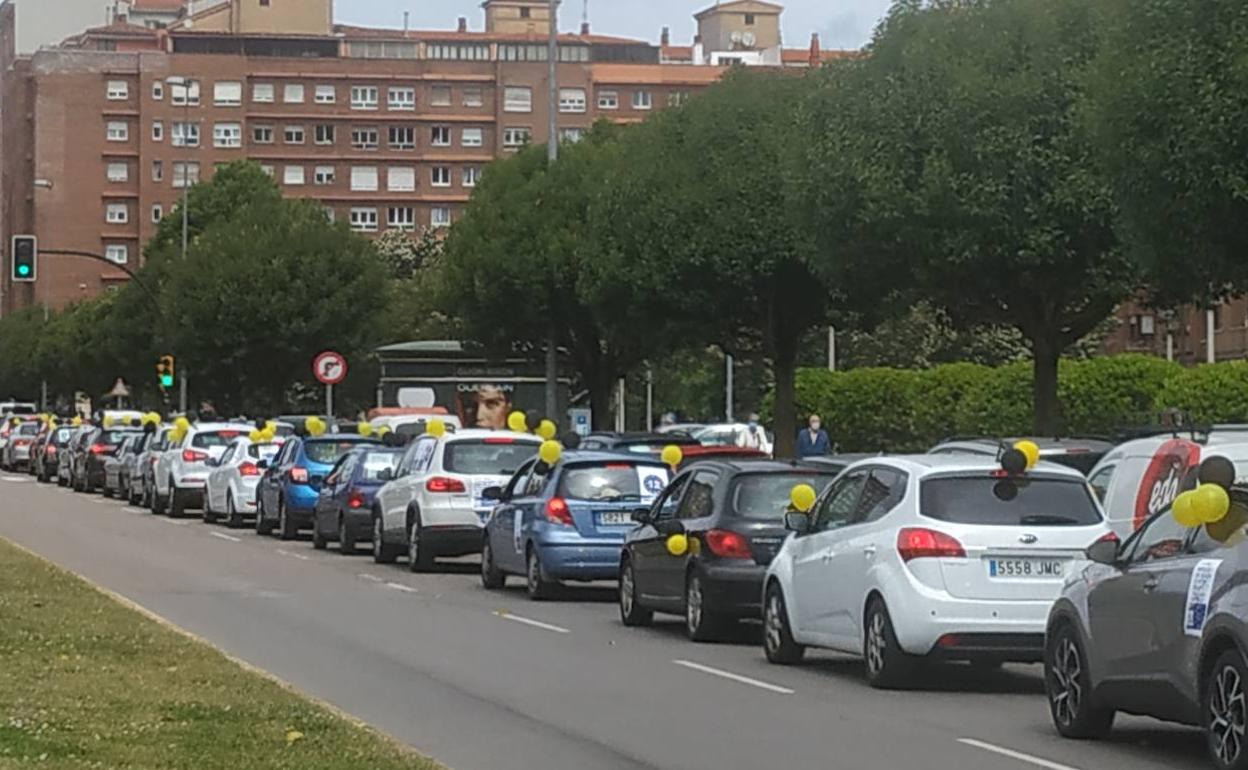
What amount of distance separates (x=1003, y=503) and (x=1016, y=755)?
3508mm

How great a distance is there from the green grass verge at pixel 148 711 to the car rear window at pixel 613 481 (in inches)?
260

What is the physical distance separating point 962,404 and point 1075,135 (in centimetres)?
2867

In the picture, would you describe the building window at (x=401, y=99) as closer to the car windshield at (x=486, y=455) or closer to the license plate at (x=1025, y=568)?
the car windshield at (x=486, y=455)

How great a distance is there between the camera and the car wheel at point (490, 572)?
2728 centimetres

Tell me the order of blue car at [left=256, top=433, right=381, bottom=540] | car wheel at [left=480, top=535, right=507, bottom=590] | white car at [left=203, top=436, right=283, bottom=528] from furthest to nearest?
white car at [left=203, top=436, right=283, bottom=528], blue car at [left=256, top=433, right=381, bottom=540], car wheel at [left=480, top=535, right=507, bottom=590]

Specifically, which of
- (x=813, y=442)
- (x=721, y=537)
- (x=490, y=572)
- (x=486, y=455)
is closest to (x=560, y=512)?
(x=490, y=572)

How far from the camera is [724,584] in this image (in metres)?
20.0

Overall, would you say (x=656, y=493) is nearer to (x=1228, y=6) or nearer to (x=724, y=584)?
(x=724, y=584)

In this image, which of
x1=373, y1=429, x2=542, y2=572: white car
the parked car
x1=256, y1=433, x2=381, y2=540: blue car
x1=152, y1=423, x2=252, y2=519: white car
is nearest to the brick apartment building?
x1=152, y1=423, x2=252, y2=519: white car

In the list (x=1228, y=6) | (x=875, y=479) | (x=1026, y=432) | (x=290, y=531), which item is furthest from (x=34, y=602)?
(x=1026, y=432)

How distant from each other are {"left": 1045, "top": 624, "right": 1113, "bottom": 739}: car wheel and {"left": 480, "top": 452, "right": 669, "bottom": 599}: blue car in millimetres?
10501

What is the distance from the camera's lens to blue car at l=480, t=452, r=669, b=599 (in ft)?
81.6

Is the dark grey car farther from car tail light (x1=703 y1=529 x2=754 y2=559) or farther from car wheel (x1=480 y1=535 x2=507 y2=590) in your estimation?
car wheel (x1=480 y1=535 x2=507 y2=590)

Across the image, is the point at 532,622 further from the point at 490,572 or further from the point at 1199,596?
the point at 1199,596
